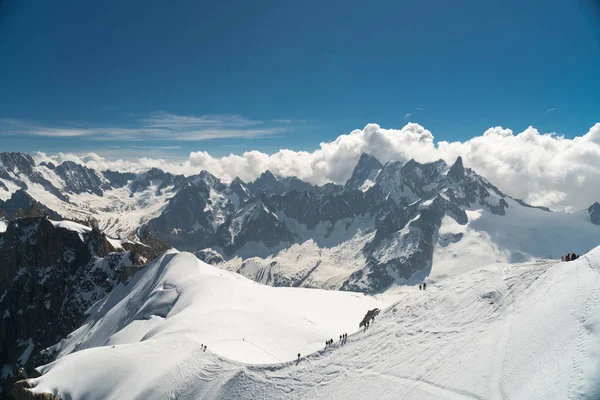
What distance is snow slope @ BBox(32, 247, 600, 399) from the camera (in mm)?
28547

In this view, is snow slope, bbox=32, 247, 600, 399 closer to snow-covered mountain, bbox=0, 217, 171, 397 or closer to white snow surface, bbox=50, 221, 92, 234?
snow-covered mountain, bbox=0, 217, 171, 397

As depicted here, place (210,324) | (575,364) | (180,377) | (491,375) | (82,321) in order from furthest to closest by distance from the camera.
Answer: (82,321)
(210,324)
(180,377)
(491,375)
(575,364)

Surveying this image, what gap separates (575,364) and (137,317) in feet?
326

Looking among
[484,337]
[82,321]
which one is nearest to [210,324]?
[484,337]

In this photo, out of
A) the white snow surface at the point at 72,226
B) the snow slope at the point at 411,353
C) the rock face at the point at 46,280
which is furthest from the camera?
the white snow surface at the point at 72,226

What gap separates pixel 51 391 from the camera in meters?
50.1

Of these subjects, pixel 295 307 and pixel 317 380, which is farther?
pixel 295 307

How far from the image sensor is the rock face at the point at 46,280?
477 ft

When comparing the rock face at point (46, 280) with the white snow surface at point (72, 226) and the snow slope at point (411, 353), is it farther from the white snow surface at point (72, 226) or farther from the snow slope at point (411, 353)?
the snow slope at point (411, 353)

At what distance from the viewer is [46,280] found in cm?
15775

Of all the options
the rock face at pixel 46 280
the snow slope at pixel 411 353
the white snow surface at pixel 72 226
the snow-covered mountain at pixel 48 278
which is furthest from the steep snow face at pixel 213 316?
the white snow surface at pixel 72 226

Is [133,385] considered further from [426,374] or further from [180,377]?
[426,374]

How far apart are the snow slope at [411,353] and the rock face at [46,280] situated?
10051cm

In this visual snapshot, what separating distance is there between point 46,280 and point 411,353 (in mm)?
176996
